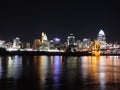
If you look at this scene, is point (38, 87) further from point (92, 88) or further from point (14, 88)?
point (92, 88)

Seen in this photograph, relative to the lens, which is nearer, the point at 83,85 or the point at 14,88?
the point at 14,88

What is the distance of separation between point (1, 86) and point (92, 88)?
7742mm

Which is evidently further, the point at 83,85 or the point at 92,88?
the point at 83,85

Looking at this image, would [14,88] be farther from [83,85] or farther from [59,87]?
[83,85]

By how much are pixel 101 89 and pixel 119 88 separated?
5.10ft

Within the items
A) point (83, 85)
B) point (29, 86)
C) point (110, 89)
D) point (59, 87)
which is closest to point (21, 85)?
point (29, 86)

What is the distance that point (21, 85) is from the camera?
3072 cm

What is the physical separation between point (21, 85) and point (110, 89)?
775 cm

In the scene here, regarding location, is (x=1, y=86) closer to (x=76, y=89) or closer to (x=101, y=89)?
(x=76, y=89)

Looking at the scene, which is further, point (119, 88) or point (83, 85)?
point (83, 85)

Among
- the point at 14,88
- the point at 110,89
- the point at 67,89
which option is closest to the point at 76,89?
the point at 67,89

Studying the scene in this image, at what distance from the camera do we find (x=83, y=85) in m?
31.8

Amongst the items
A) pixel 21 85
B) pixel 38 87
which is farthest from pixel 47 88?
pixel 21 85

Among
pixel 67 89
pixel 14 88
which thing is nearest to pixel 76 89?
pixel 67 89
